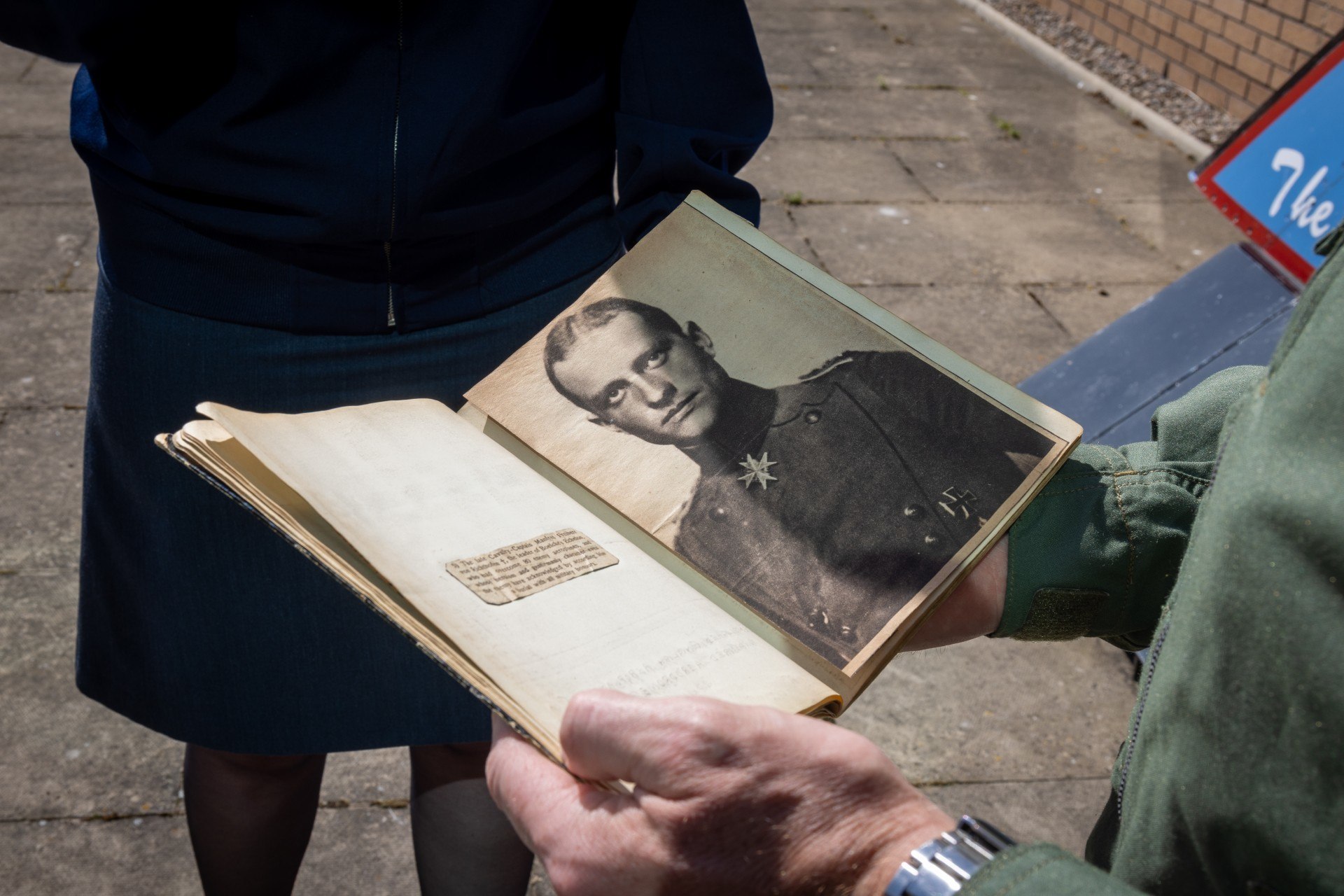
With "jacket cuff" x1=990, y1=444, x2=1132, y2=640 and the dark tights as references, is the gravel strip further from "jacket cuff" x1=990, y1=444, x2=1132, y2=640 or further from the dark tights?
the dark tights

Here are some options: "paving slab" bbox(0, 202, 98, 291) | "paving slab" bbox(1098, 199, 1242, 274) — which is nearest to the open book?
"paving slab" bbox(0, 202, 98, 291)

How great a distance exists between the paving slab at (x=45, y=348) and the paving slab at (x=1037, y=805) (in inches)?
108

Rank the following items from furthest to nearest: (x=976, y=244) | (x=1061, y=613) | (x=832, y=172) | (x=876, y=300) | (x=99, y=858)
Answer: (x=832, y=172)
(x=976, y=244)
(x=876, y=300)
(x=99, y=858)
(x=1061, y=613)

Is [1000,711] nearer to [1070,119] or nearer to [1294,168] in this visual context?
[1294,168]

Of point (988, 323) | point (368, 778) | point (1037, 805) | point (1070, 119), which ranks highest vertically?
point (1070, 119)

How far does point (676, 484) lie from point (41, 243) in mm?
4035

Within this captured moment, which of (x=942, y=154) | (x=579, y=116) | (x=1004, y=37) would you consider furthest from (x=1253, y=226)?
(x=1004, y=37)

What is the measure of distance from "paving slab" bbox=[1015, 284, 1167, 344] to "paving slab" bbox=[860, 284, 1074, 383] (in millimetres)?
55

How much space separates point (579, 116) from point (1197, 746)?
98cm

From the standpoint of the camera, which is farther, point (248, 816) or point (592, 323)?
point (248, 816)

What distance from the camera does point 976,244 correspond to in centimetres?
456

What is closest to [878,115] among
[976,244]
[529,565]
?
[976,244]

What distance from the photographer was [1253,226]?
8.02 feet

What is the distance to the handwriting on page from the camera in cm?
95
